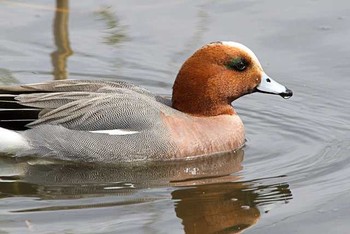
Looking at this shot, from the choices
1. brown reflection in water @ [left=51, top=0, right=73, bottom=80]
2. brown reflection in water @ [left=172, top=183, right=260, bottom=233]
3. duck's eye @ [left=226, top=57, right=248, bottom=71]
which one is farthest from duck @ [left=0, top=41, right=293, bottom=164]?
brown reflection in water @ [left=51, top=0, right=73, bottom=80]

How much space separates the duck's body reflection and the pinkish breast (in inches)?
2.8

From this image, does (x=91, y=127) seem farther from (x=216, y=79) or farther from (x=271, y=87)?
(x=271, y=87)

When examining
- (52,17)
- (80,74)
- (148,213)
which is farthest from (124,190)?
(52,17)

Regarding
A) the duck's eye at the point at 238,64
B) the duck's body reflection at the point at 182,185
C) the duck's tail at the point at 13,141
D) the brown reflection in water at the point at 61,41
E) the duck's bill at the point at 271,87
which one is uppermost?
the duck's eye at the point at 238,64

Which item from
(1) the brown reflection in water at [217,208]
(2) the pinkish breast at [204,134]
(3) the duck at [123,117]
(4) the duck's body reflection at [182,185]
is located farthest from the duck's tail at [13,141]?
(1) the brown reflection in water at [217,208]

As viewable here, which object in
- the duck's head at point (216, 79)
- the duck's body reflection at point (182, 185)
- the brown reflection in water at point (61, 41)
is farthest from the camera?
the brown reflection in water at point (61, 41)

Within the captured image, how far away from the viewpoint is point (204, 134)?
8.23m

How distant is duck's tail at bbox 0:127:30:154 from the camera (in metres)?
8.01

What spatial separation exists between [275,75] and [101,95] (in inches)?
80.8

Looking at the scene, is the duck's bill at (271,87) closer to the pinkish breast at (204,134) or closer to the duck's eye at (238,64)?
→ the duck's eye at (238,64)

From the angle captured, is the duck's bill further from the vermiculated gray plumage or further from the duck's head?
the vermiculated gray plumage

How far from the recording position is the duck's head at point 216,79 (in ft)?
27.1

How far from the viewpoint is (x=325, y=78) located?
952 cm

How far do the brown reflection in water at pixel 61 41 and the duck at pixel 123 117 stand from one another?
4.69 feet
